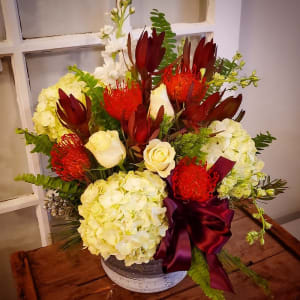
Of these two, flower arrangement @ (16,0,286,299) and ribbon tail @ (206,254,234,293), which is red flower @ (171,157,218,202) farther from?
ribbon tail @ (206,254,234,293)

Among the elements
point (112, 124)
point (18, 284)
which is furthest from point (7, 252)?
point (112, 124)

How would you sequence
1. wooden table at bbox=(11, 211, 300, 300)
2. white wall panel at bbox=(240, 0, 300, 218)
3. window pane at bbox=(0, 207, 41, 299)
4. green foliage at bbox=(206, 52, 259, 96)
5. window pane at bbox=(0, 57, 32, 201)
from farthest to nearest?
1. white wall panel at bbox=(240, 0, 300, 218)
2. window pane at bbox=(0, 207, 41, 299)
3. window pane at bbox=(0, 57, 32, 201)
4. wooden table at bbox=(11, 211, 300, 300)
5. green foliage at bbox=(206, 52, 259, 96)

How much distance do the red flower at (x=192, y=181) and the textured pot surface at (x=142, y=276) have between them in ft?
0.62

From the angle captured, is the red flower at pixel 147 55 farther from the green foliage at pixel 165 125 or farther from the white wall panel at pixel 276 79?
the white wall panel at pixel 276 79

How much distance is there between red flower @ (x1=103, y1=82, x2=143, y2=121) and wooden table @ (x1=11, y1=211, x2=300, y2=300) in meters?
0.46

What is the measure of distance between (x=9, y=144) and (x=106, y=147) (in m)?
0.53

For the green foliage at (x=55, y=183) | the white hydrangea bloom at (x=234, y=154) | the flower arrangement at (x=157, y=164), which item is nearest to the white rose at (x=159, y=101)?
the flower arrangement at (x=157, y=164)

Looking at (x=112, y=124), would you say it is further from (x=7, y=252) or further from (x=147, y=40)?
(x=7, y=252)

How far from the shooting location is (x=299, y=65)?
4.40 ft

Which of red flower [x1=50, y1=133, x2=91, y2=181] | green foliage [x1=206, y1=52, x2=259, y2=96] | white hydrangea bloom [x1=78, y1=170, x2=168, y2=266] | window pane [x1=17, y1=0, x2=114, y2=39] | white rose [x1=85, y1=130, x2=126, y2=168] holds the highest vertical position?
window pane [x1=17, y1=0, x2=114, y2=39]

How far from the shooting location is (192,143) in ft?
2.10

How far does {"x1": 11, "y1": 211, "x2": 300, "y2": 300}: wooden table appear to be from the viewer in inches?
32.7

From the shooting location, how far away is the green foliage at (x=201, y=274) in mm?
602

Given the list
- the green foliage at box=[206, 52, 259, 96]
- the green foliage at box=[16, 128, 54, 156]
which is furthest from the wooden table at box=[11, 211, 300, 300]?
the green foliage at box=[206, 52, 259, 96]
